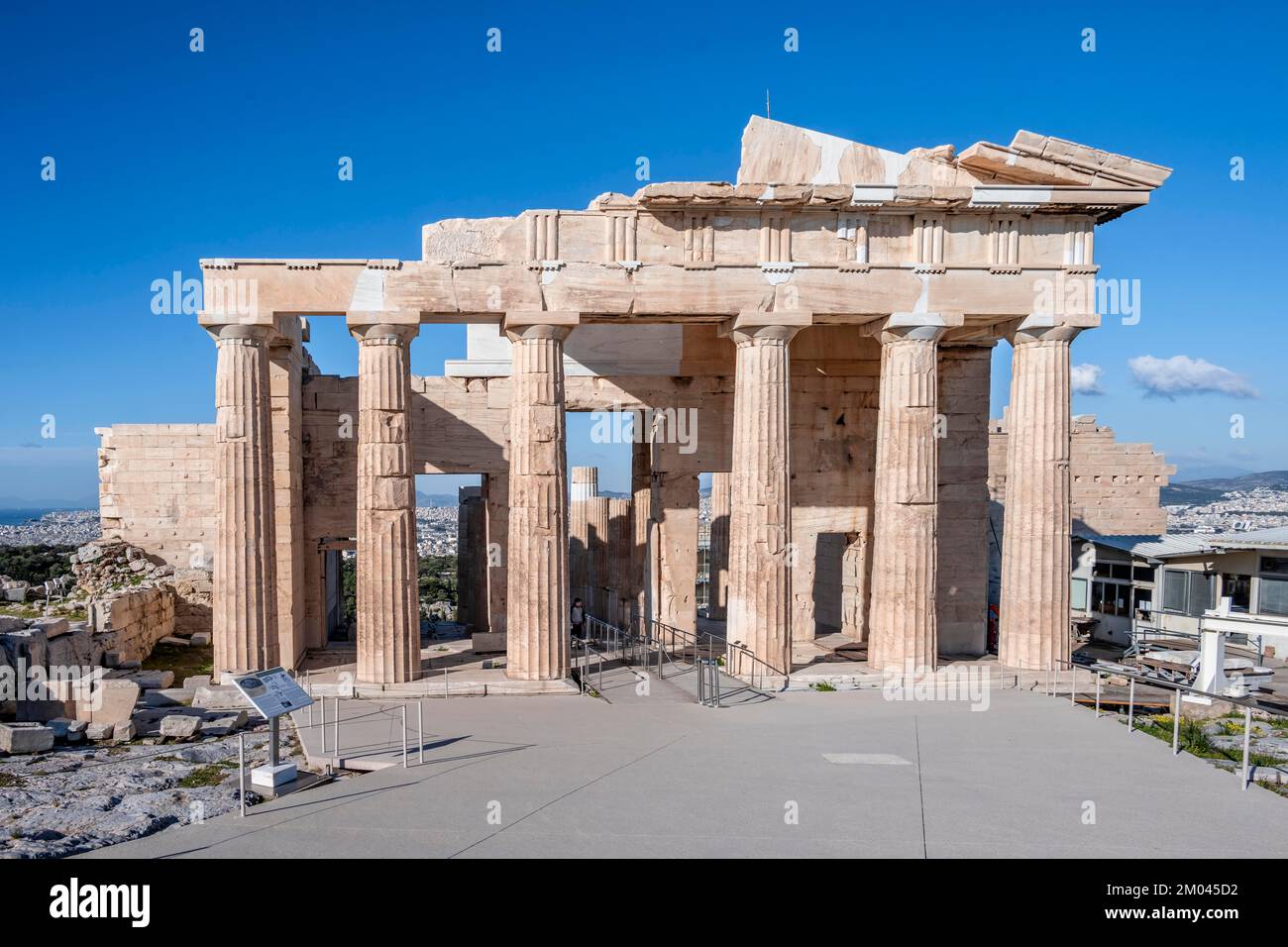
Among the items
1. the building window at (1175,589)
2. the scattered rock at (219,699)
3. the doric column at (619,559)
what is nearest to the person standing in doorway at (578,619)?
the doric column at (619,559)

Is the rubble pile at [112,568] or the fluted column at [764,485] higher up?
the fluted column at [764,485]

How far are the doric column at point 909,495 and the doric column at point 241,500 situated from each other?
1230cm

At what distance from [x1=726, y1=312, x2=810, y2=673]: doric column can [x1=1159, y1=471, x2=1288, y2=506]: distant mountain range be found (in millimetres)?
84926

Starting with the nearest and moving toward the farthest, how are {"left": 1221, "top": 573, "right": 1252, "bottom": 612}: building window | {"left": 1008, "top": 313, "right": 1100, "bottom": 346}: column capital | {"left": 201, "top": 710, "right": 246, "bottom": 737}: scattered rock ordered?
{"left": 201, "top": 710, "right": 246, "bottom": 737}: scattered rock
{"left": 1008, "top": 313, "right": 1100, "bottom": 346}: column capital
{"left": 1221, "top": 573, "right": 1252, "bottom": 612}: building window

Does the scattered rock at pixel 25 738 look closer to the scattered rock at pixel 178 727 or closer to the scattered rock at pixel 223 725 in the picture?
the scattered rock at pixel 178 727

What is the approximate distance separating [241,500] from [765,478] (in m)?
10.1

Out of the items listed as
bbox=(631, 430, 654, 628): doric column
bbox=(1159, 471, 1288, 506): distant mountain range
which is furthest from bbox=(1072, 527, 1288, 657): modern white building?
bbox=(1159, 471, 1288, 506): distant mountain range

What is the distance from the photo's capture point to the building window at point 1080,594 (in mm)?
28250

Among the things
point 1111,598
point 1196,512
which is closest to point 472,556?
point 1111,598

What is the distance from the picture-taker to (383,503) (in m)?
17.9

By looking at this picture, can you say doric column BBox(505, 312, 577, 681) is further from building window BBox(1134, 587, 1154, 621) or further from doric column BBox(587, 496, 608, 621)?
building window BBox(1134, 587, 1154, 621)

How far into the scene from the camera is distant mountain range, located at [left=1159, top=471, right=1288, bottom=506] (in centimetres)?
10344
